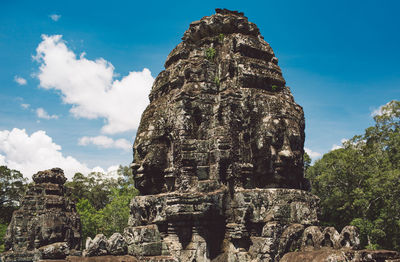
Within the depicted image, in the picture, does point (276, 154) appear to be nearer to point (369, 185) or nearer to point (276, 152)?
point (276, 152)

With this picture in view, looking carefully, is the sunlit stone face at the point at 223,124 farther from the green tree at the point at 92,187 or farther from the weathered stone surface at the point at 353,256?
the green tree at the point at 92,187

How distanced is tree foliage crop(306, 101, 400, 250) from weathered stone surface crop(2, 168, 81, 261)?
1534 cm

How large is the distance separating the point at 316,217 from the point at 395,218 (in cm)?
1261

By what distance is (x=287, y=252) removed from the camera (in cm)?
769

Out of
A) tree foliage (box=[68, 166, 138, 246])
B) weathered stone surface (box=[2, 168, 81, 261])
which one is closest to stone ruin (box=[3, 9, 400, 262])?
weathered stone surface (box=[2, 168, 81, 261])

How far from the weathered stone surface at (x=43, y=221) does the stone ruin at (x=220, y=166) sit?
5.31m

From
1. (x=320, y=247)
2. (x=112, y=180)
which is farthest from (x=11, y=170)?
(x=320, y=247)

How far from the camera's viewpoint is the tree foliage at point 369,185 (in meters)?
19.0

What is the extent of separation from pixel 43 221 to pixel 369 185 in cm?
1718

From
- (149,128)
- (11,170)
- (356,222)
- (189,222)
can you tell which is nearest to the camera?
(189,222)

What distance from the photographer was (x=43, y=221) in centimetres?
1360

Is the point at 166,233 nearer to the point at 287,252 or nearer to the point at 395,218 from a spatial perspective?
the point at 287,252

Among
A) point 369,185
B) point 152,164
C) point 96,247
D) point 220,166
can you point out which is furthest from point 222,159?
point 369,185

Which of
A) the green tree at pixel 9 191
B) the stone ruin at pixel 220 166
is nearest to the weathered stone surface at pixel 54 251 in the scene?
the stone ruin at pixel 220 166
